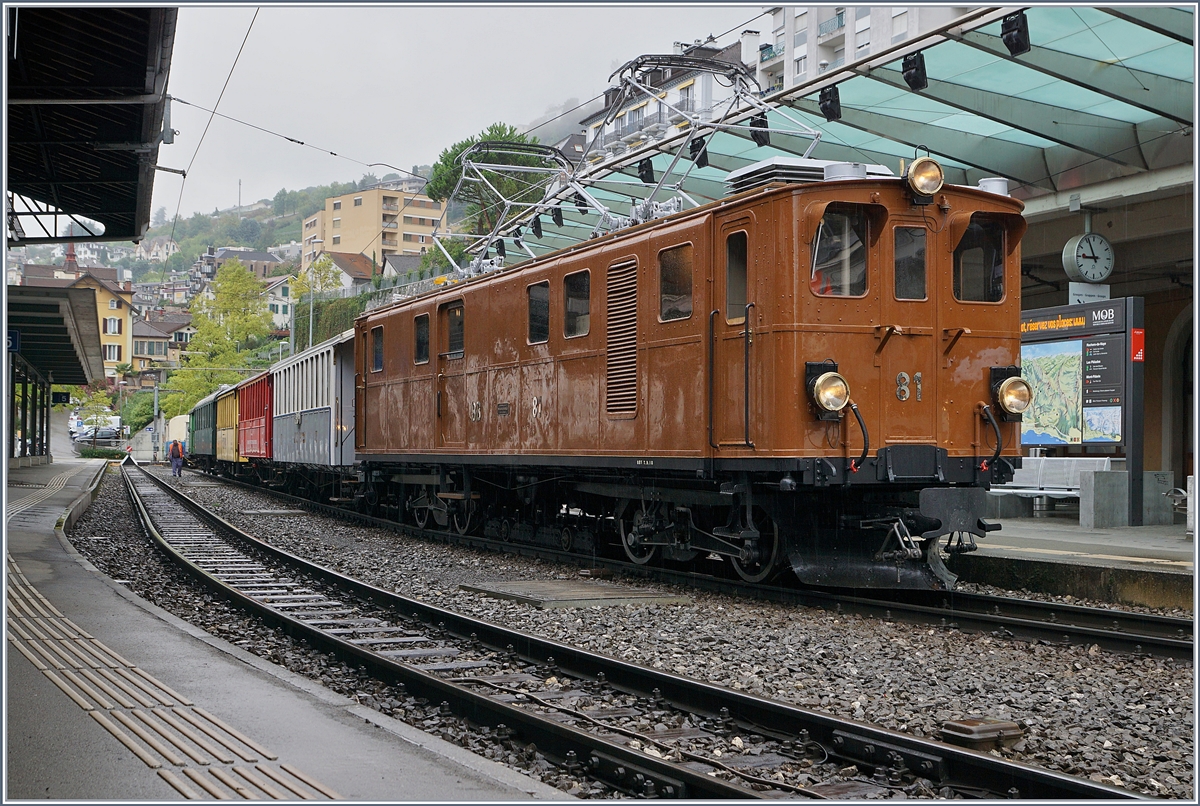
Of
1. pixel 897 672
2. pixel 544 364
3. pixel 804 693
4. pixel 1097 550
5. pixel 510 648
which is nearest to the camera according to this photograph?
pixel 804 693

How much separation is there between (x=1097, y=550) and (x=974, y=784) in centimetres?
790

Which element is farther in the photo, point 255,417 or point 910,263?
point 255,417

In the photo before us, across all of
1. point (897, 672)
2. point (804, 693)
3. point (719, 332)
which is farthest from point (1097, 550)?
point (804, 693)

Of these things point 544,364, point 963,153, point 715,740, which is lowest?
point 715,740

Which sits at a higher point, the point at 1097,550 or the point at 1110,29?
the point at 1110,29

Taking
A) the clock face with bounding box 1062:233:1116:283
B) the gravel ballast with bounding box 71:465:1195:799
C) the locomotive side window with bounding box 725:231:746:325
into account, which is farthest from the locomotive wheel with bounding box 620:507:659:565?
the clock face with bounding box 1062:233:1116:283

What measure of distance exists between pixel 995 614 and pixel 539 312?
6116 millimetres

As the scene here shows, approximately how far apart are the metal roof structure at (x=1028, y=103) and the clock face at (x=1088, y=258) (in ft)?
3.05

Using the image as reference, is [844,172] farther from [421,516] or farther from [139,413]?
[139,413]

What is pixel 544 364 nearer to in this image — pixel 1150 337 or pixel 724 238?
pixel 724 238

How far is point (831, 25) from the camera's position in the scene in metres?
66.5

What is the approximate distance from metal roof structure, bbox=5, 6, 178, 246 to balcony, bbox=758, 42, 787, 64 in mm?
57205

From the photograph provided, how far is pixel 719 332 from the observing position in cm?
984

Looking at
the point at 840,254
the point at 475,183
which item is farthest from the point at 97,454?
the point at 840,254
